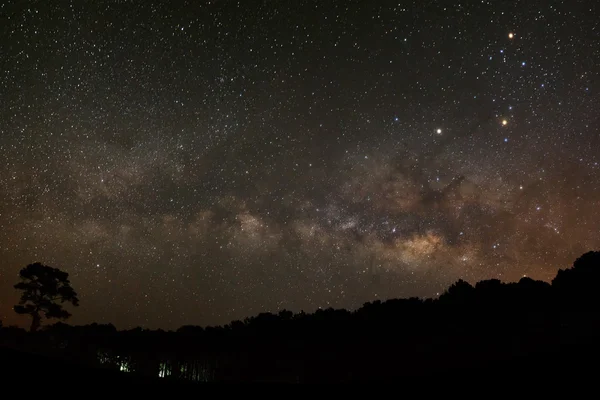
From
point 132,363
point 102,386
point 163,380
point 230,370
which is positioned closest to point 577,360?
point 163,380

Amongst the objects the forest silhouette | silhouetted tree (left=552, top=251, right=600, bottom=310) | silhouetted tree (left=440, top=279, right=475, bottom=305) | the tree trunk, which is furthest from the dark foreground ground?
the tree trunk

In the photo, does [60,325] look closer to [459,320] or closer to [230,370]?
[230,370]

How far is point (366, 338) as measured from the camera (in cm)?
2005

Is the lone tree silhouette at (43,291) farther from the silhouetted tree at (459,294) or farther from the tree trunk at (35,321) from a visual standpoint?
the silhouetted tree at (459,294)

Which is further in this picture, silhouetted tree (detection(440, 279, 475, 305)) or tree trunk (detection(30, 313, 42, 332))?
tree trunk (detection(30, 313, 42, 332))

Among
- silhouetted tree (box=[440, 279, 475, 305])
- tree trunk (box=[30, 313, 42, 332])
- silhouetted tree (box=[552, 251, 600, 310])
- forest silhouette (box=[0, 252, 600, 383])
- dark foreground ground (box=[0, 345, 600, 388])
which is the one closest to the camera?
dark foreground ground (box=[0, 345, 600, 388])

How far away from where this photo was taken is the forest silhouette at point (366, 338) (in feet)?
53.9

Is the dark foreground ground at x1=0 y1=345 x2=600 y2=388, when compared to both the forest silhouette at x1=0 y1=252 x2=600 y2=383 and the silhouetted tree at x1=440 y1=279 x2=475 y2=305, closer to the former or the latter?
the forest silhouette at x1=0 y1=252 x2=600 y2=383

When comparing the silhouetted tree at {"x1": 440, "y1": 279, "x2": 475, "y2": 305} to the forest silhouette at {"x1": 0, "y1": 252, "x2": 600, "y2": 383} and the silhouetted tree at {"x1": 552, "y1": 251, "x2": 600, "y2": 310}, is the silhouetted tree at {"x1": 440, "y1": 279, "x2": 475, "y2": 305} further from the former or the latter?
the silhouetted tree at {"x1": 552, "y1": 251, "x2": 600, "y2": 310}

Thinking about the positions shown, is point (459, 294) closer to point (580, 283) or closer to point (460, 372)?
point (580, 283)

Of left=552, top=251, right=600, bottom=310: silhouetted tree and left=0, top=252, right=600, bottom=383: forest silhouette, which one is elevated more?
left=552, top=251, right=600, bottom=310: silhouetted tree

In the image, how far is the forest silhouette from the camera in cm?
1642

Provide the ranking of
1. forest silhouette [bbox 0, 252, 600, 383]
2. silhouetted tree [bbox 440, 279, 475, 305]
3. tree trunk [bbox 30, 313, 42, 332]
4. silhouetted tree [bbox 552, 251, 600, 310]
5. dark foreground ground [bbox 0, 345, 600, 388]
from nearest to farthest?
dark foreground ground [bbox 0, 345, 600, 388]
silhouetted tree [bbox 552, 251, 600, 310]
forest silhouette [bbox 0, 252, 600, 383]
silhouetted tree [bbox 440, 279, 475, 305]
tree trunk [bbox 30, 313, 42, 332]

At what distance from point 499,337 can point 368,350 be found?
5972 millimetres
